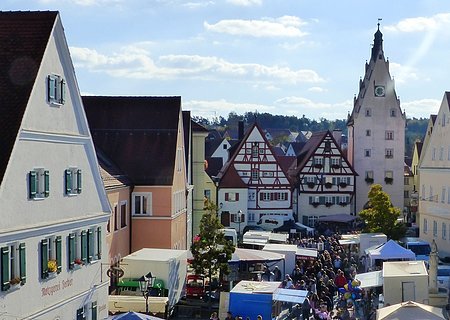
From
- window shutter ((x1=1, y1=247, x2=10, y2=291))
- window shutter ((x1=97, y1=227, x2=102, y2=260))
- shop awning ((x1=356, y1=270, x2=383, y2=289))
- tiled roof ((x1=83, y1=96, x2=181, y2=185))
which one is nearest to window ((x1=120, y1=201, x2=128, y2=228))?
tiled roof ((x1=83, y1=96, x2=181, y2=185))

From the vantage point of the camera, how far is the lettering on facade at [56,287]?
20.6 meters

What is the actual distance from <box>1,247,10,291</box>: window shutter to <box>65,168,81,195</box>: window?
455 cm

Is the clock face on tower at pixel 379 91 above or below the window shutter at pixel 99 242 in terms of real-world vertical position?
→ above

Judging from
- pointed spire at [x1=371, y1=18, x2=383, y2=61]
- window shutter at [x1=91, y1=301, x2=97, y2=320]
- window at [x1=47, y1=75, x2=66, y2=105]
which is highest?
pointed spire at [x1=371, y1=18, x2=383, y2=61]

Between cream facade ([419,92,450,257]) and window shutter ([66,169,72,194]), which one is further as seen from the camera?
cream facade ([419,92,450,257])

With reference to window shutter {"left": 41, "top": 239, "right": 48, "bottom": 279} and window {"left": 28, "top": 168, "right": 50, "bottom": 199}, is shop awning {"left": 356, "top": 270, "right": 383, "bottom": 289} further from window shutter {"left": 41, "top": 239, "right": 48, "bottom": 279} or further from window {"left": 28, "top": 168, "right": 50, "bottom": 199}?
window {"left": 28, "top": 168, "right": 50, "bottom": 199}

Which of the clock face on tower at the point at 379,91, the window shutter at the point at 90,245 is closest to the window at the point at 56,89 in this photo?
the window shutter at the point at 90,245

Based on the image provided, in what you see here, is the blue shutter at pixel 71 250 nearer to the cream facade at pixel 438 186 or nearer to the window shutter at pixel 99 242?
the window shutter at pixel 99 242

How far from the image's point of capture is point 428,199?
5078 cm

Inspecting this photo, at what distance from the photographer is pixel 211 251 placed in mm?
33594

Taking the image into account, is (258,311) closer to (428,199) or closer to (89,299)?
(89,299)

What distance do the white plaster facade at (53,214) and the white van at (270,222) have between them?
137 ft

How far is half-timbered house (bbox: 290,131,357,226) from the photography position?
7169cm

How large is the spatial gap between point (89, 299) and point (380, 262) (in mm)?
16484
